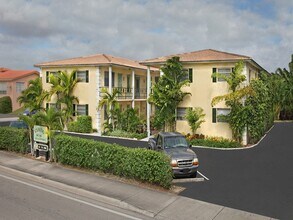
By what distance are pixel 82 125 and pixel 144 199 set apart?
1842 cm

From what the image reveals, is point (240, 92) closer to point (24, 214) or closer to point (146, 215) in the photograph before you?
point (146, 215)

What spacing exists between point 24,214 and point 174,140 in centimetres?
775

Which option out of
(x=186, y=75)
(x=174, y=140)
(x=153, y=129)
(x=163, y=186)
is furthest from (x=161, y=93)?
(x=163, y=186)

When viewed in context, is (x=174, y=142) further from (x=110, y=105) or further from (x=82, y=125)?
(x=82, y=125)

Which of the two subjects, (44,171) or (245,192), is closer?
(245,192)

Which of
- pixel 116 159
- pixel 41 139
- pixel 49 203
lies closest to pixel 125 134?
pixel 41 139

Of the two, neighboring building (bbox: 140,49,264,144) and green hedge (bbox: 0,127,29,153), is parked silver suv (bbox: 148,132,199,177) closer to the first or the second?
green hedge (bbox: 0,127,29,153)

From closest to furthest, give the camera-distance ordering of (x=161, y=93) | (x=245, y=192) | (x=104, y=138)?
(x=245, y=192)
(x=161, y=93)
(x=104, y=138)

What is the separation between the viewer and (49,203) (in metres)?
9.67

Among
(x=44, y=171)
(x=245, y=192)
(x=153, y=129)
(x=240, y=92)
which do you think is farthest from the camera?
(x=153, y=129)

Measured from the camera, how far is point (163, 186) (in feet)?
36.7

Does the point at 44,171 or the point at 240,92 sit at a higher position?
the point at 240,92

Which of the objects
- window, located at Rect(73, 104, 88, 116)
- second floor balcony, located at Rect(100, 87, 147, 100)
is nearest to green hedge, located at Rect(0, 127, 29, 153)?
window, located at Rect(73, 104, 88, 116)

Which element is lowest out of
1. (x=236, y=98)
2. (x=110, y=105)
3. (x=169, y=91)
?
(x=110, y=105)
